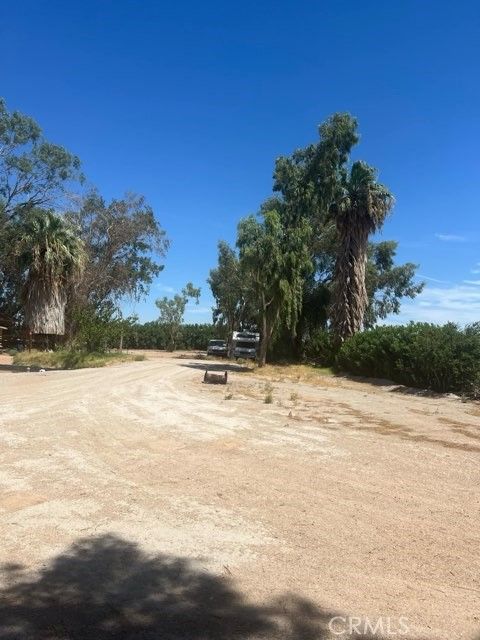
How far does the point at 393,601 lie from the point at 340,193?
31945mm

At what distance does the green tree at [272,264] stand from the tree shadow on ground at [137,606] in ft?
76.2

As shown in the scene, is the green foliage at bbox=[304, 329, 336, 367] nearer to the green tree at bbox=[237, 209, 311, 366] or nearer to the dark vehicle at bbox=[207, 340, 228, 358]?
the green tree at bbox=[237, 209, 311, 366]

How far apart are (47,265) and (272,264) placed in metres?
11.7

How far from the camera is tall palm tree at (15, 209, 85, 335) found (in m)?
27.2

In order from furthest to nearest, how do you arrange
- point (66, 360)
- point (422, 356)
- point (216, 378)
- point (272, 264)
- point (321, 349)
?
1. point (321, 349)
2. point (272, 264)
3. point (66, 360)
4. point (422, 356)
5. point (216, 378)

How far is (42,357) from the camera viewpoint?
26.9 meters

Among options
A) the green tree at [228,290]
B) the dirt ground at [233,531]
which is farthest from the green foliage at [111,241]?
the dirt ground at [233,531]

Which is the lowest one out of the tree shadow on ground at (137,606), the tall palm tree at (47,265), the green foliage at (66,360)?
the tree shadow on ground at (137,606)

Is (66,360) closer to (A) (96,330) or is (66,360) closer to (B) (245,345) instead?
(A) (96,330)

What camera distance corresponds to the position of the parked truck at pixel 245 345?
36.3 m

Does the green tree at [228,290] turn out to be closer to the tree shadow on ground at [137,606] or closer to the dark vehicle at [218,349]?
the dark vehicle at [218,349]

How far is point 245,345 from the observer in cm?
3722

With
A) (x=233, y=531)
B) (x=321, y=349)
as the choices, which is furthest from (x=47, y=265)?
(x=233, y=531)

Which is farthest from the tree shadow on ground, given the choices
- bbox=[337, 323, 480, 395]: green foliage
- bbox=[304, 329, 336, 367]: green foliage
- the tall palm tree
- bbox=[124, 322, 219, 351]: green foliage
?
bbox=[124, 322, 219, 351]: green foliage
